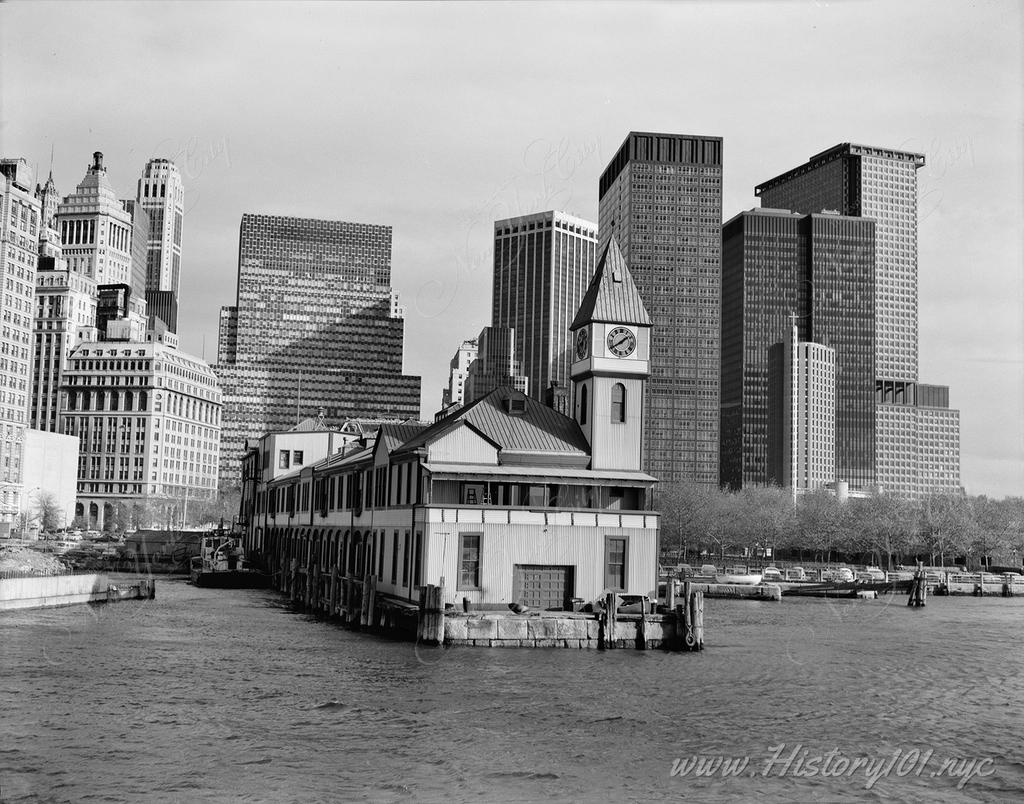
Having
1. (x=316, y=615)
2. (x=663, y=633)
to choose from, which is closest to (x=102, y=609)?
(x=316, y=615)

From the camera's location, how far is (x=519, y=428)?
6494cm

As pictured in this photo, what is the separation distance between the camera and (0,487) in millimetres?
184250

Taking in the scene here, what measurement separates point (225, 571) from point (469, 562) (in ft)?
174

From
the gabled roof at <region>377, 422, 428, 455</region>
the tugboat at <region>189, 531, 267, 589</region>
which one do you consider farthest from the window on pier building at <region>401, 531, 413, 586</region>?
the tugboat at <region>189, 531, 267, 589</region>

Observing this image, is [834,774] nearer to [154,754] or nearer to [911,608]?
[154,754]

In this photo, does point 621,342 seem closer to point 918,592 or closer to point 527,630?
point 527,630

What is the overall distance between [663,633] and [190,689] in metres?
24.4

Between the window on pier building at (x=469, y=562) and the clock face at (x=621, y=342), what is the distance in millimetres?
14551

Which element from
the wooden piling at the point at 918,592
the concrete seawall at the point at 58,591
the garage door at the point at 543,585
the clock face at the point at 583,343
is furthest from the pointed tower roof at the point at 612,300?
the wooden piling at the point at 918,592

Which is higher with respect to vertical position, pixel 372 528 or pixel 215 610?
pixel 372 528

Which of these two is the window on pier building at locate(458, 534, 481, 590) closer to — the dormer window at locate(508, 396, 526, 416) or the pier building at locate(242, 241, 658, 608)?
the pier building at locate(242, 241, 658, 608)

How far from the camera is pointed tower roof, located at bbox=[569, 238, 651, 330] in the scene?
217ft

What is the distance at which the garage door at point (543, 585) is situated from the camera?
5938 centimetres

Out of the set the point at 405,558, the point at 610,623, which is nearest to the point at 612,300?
the point at 405,558
